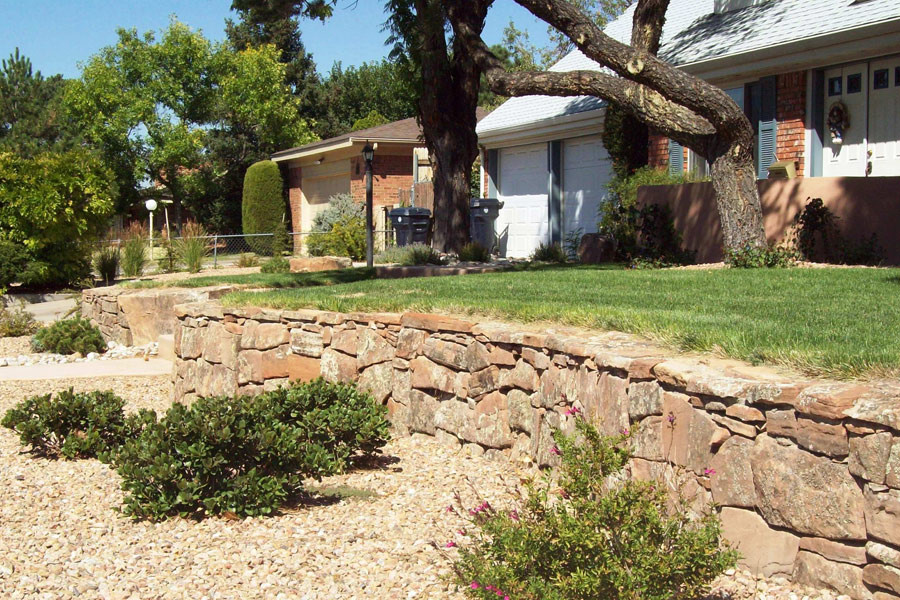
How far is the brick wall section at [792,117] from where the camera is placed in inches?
488

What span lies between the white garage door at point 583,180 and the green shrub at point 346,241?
4618mm

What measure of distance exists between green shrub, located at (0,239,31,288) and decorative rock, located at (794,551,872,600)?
571 inches

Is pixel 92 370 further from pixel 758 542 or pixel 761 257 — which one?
pixel 758 542

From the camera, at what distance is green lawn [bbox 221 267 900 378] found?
4.34 meters

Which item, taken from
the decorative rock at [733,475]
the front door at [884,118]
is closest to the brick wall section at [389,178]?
the front door at [884,118]

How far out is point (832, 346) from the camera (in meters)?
4.27

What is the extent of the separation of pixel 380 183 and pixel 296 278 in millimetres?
12388

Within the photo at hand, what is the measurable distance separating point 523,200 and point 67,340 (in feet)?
33.2

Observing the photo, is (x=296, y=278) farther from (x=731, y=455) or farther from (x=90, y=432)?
(x=731, y=455)

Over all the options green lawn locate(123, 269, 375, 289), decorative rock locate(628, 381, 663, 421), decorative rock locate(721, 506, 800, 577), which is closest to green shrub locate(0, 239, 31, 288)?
green lawn locate(123, 269, 375, 289)

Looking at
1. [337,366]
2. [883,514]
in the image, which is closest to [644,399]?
[883,514]

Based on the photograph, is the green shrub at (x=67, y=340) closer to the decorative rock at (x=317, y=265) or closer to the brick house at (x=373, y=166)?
the decorative rock at (x=317, y=265)

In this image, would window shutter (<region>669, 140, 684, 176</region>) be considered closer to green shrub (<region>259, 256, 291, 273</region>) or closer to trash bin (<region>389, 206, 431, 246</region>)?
trash bin (<region>389, 206, 431, 246</region>)

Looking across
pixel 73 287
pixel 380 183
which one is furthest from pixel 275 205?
pixel 73 287
